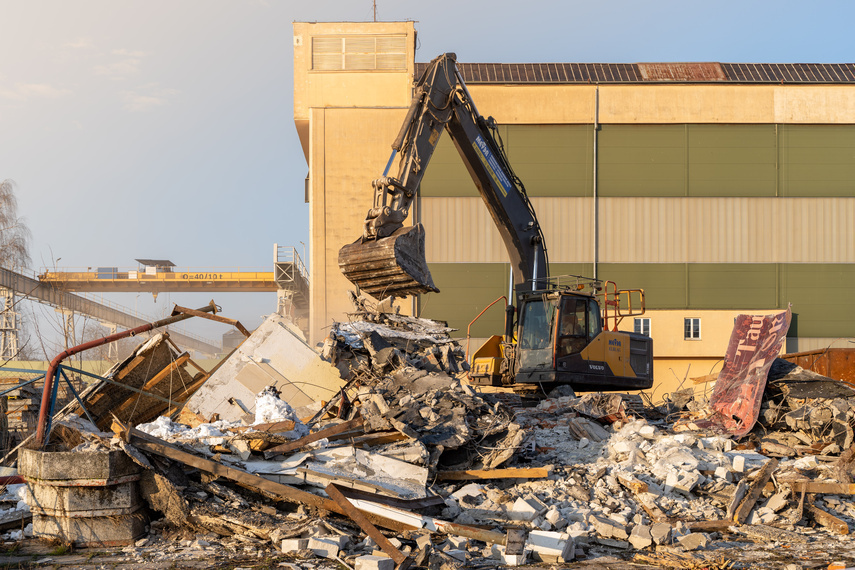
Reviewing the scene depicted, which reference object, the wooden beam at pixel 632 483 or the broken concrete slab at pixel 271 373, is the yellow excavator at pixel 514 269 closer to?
the broken concrete slab at pixel 271 373

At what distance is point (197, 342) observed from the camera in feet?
204

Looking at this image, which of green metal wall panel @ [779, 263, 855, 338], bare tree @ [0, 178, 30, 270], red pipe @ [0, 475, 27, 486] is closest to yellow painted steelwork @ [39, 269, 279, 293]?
bare tree @ [0, 178, 30, 270]

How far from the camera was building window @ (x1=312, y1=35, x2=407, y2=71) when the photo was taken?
78.8 feet

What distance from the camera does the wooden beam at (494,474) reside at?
27.3ft

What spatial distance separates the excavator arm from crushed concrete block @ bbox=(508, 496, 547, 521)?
12.7ft

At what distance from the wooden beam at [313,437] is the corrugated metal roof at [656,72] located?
1722 cm

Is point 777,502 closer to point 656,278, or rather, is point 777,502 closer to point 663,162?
point 656,278

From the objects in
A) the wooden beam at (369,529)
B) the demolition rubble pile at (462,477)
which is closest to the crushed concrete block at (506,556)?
the demolition rubble pile at (462,477)

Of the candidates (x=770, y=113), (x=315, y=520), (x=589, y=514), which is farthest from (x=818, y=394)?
(x=770, y=113)

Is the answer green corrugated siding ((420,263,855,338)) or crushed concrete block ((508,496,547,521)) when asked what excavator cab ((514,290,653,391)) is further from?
green corrugated siding ((420,263,855,338))

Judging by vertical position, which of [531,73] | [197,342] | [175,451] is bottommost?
[197,342]

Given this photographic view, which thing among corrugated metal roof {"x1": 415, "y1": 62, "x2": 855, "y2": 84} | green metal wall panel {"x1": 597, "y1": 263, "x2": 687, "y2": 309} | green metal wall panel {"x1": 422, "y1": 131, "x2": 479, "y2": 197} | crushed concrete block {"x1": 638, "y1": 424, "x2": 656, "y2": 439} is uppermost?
corrugated metal roof {"x1": 415, "y1": 62, "x2": 855, "y2": 84}

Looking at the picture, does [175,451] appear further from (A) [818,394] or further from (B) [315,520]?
(A) [818,394]

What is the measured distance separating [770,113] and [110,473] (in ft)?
75.5
